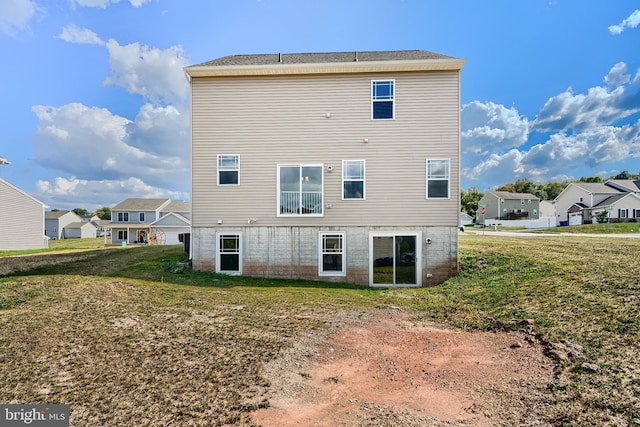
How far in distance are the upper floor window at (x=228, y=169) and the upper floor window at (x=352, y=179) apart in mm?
3957

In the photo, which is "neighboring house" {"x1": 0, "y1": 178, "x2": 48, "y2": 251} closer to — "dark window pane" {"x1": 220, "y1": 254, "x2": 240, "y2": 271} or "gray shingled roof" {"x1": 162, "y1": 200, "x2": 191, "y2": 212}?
"gray shingled roof" {"x1": 162, "y1": 200, "x2": 191, "y2": 212}

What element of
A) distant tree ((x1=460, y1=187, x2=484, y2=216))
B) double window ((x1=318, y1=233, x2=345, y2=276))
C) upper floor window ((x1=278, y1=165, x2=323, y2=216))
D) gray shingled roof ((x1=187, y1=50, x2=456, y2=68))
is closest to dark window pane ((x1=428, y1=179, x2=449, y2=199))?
double window ((x1=318, y1=233, x2=345, y2=276))

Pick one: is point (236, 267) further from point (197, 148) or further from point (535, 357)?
point (535, 357)

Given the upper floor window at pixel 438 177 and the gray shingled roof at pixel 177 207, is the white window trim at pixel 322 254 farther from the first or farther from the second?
the gray shingled roof at pixel 177 207

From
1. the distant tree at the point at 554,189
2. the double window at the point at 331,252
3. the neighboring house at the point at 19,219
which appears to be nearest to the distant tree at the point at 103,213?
the neighboring house at the point at 19,219

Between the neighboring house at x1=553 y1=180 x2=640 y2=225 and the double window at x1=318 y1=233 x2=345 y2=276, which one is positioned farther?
the neighboring house at x1=553 y1=180 x2=640 y2=225

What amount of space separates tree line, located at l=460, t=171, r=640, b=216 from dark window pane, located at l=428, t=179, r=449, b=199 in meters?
60.5

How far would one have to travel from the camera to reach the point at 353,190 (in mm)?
11453

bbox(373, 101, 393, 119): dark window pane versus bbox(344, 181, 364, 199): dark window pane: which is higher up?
bbox(373, 101, 393, 119): dark window pane

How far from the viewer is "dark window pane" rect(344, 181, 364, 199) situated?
1144 cm

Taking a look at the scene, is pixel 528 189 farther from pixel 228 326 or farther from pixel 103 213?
pixel 103 213

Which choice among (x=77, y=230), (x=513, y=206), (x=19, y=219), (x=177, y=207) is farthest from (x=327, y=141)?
(x=77, y=230)

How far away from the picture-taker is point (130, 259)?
1445cm

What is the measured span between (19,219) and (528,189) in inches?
3357
